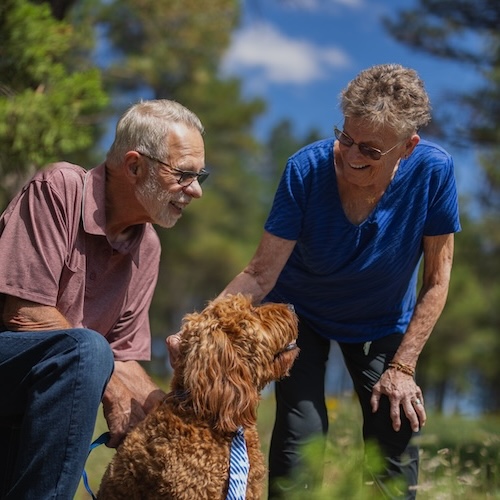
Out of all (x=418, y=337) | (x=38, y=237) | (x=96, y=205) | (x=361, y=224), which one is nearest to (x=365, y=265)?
(x=361, y=224)

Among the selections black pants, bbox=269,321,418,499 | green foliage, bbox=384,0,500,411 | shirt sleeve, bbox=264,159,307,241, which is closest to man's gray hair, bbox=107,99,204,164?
shirt sleeve, bbox=264,159,307,241

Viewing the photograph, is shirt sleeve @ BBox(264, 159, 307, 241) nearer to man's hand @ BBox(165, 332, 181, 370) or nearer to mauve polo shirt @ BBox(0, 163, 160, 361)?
mauve polo shirt @ BBox(0, 163, 160, 361)

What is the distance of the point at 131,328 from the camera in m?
4.26

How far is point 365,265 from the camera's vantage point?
420 centimetres

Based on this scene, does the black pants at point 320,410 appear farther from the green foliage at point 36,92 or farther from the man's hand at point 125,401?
the green foliage at point 36,92

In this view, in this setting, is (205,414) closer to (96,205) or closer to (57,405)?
(57,405)

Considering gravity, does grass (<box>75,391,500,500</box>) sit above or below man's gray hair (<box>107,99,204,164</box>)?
below

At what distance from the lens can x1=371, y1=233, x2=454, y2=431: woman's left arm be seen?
407cm

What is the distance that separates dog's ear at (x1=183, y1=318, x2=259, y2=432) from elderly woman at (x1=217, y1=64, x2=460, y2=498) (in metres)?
0.62

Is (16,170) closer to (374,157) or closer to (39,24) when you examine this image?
(39,24)

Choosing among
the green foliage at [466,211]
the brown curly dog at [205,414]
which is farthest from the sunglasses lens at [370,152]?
the green foliage at [466,211]

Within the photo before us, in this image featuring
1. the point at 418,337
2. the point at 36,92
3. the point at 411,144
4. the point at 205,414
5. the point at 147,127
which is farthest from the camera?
the point at 36,92

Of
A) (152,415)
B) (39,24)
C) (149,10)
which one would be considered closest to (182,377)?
(152,415)

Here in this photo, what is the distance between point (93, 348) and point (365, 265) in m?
1.48
